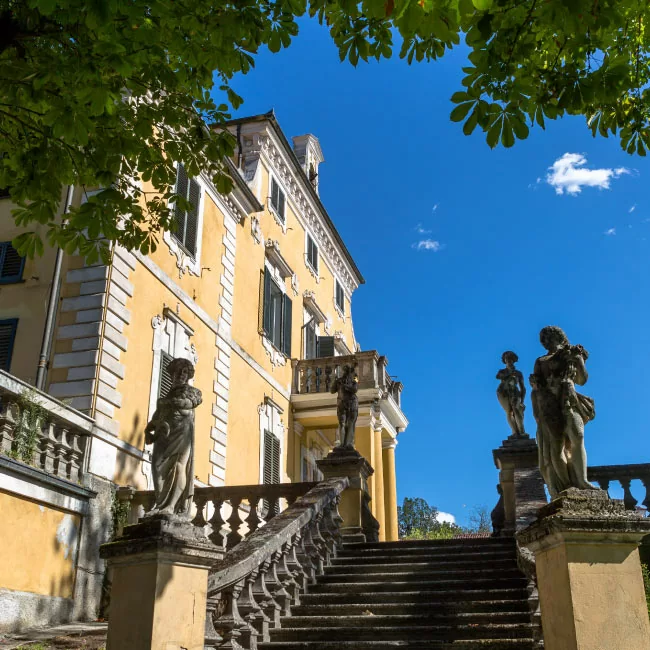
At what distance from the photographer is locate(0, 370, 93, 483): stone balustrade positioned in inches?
353

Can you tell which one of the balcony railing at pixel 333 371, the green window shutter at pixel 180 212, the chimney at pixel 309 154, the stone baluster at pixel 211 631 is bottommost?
the stone baluster at pixel 211 631

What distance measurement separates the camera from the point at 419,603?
27.2ft

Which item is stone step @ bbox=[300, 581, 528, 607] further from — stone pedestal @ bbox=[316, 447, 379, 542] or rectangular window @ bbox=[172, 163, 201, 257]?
rectangular window @ bbox=[172, 163, 201, 257]

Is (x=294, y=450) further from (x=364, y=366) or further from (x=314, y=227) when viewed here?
(x=314, y=227)

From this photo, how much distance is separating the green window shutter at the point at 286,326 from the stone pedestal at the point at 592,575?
1566cm

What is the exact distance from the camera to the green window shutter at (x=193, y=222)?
50.8 feet

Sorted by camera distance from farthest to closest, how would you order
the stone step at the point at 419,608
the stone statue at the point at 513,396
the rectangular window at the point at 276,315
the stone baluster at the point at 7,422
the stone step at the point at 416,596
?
the rectangular window at the point at 276,315, the stone statue at the point at 513,396, the stone baluster at the point at 7,422, the stone step at the point at 416,596, the stone step at the point at 419,608

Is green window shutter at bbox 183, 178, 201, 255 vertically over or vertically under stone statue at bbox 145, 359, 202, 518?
over

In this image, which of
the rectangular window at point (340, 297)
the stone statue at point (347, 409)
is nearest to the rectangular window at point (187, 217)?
the stone statue at point (347, 409)

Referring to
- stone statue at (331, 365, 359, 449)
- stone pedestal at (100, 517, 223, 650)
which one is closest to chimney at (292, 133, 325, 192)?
stone statue at (331, 365, 359, 449)

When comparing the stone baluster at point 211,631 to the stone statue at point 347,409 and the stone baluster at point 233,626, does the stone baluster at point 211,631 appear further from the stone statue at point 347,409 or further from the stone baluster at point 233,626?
the stone statue at point 347,409

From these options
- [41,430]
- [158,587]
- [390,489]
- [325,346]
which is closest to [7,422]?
[41,430]

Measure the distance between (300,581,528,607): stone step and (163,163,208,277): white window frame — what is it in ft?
25.4

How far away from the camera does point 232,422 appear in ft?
55.0
